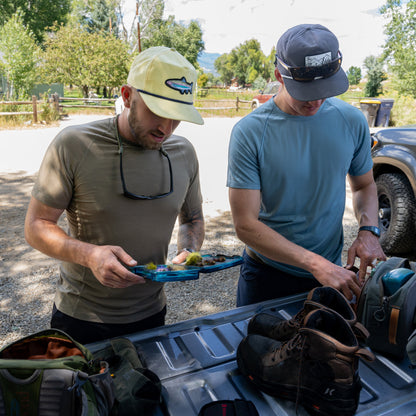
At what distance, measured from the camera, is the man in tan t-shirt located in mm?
1551

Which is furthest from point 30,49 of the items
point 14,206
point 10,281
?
point 10,281

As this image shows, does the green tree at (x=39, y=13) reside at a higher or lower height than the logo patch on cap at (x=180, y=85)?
higher

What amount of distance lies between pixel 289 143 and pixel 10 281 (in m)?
3.52

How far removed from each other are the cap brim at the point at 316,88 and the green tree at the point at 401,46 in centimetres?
2279

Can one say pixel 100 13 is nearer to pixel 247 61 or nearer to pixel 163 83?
pixel 247 61

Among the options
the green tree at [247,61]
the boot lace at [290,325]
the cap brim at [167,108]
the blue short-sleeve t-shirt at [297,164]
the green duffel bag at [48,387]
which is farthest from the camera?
the green tree at [247,61]

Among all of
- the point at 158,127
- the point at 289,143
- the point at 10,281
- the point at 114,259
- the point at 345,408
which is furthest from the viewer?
the point at 10,281

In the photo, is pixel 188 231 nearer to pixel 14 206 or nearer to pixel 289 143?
pixel 289 143

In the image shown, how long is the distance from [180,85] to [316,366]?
1092 mm

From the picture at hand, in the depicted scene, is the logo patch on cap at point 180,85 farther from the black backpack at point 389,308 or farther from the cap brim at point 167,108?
the black backpack at point 389,308

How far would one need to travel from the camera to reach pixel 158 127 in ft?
5.24

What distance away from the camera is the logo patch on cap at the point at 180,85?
157 cm

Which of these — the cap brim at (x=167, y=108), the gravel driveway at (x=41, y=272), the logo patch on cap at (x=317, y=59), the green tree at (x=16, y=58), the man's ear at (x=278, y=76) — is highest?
the green tree at (x=16, y=58)

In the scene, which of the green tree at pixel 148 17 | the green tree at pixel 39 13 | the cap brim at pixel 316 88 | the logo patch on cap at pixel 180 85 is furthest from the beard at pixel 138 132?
the green tree at pixel 148 17
